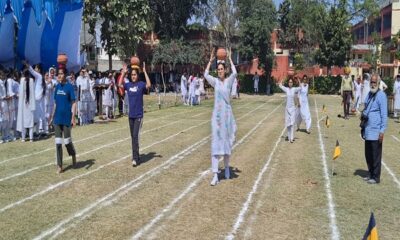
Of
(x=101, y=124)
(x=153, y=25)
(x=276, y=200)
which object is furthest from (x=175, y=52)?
(x=276, y=200)

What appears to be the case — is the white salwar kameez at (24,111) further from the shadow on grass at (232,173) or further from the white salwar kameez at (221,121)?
the white salwar kameez at (221,121)

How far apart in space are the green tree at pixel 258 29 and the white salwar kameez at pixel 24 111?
33.3 m

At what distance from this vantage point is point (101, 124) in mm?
18672

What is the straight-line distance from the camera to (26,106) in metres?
14.1

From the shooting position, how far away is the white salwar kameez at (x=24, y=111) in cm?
1402

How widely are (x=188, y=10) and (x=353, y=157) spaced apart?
130 ft

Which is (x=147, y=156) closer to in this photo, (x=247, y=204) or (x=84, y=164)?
(x=84, y=164)

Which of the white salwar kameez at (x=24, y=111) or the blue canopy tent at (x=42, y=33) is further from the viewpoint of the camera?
the blue canopy tent at (x=42, y=33)

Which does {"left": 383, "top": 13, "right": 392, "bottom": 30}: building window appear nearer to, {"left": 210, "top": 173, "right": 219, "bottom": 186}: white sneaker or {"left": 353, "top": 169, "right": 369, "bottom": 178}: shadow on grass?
{"left": 353, "top": 169, "right": 369, "bottom": 178}: shadow on grass

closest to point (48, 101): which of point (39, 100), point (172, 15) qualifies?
point (39, 100)

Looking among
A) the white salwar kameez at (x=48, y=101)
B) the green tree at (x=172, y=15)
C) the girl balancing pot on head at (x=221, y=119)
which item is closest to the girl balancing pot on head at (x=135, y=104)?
the girl balancing pot on head at (x=221, y=119)

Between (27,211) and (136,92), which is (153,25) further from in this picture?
(27,211)

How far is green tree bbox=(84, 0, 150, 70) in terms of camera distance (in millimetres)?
35594

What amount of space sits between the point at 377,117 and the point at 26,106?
9.48 meters
